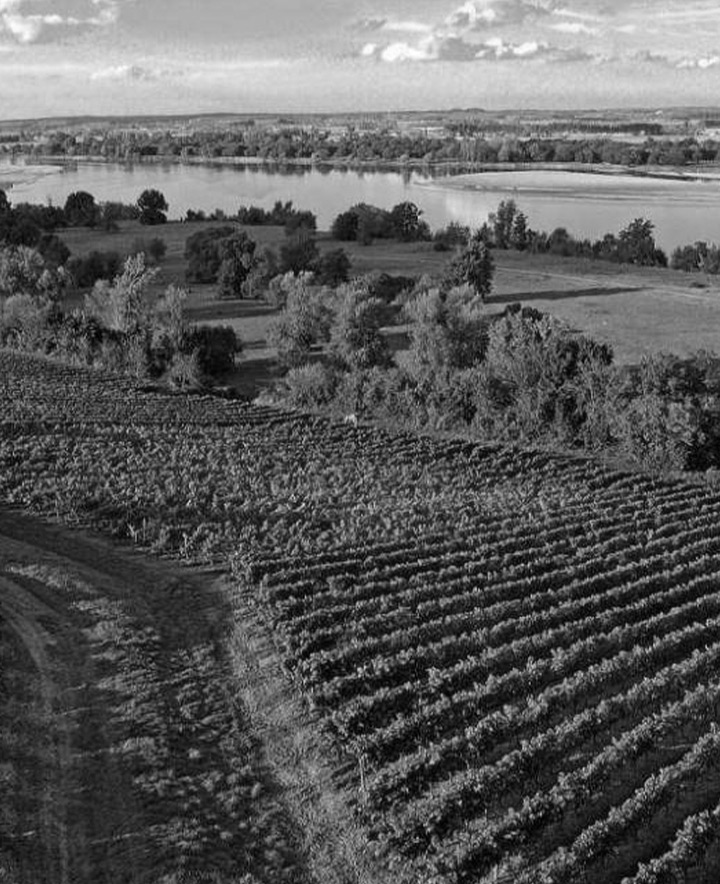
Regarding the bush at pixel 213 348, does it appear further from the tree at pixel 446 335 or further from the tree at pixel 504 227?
the tree at pixel 504 227

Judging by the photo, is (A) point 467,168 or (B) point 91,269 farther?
(A) point 467,168

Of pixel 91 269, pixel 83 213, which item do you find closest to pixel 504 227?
pixel 91 269

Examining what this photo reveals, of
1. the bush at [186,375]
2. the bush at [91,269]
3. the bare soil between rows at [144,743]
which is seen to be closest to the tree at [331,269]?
the bush at [91,269]

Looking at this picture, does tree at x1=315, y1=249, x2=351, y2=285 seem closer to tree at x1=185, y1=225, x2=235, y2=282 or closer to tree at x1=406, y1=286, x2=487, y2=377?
tree at x1=185, y1=225, x2=235, y2=282

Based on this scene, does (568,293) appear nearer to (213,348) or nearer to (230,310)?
(230,310)

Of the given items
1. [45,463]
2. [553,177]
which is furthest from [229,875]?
[553,177]

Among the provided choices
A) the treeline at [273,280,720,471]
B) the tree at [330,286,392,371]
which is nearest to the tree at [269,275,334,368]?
the tree at [330,286,392,371]
